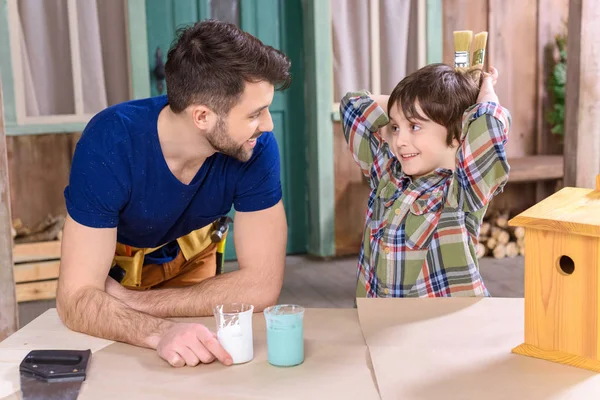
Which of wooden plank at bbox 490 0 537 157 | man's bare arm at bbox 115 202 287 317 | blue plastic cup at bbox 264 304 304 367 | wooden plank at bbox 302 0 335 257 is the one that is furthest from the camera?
wooden plank at bbox 490 0 537 157

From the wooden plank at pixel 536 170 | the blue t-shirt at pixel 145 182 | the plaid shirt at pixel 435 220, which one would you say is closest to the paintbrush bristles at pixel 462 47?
the plaid shirt at pixel 435 220

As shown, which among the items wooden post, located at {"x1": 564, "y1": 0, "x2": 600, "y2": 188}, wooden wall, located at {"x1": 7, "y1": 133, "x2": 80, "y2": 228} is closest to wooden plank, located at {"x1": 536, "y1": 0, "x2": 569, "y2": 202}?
wooden post, located at {"x1": 564, "y1": 0, "x2": 600, "y2": 188}

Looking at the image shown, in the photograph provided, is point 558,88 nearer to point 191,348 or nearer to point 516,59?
point 516,59

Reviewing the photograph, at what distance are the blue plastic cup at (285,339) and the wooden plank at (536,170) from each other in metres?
3.74

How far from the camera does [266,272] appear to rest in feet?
6.54

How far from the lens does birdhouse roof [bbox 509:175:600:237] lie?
133 cm

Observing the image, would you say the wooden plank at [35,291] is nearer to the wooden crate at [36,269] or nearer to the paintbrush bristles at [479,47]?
the wooden crate at [36,269]

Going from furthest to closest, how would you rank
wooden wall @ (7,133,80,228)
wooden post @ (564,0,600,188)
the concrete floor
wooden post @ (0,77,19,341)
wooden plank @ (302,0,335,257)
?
wooden plank @ (302,0,335,257)
wooden wall @ (7,133,80,228)
the concrete floor
wooden post @ (564,0,600,188)
wooden post @ (0,77,19,341)

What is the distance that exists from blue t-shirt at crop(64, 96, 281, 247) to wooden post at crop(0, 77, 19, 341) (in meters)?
0.68

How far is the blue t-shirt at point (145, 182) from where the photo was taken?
1.92m

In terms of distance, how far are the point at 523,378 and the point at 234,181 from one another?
105cm

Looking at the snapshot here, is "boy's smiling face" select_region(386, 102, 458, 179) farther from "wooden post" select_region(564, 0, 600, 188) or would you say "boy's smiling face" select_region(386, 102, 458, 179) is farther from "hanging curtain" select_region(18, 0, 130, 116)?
"hanging curtain" select_region(18, 0, 130, 116)

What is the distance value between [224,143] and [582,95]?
6.82 ft

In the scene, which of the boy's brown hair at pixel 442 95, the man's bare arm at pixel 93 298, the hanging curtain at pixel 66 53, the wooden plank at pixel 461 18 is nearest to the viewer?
the man's bare arm at pixel 93 298
